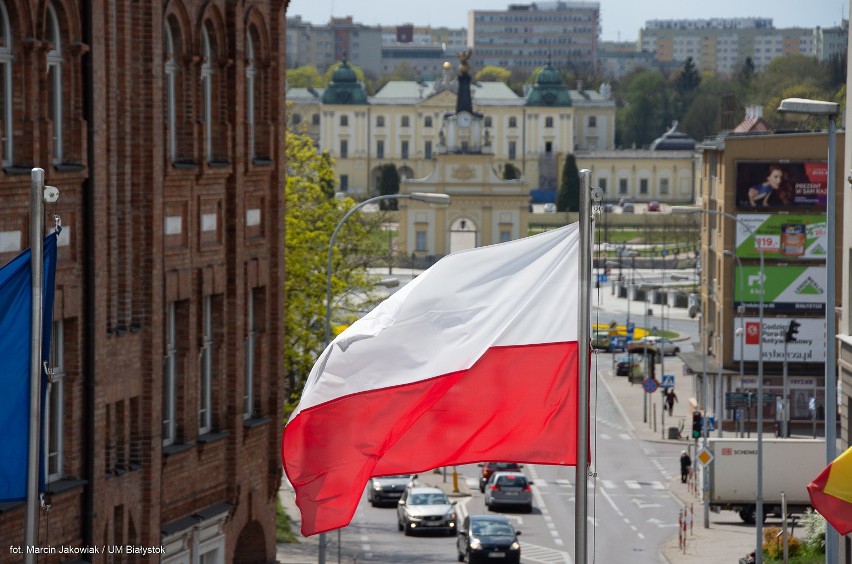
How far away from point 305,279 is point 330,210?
165 inches

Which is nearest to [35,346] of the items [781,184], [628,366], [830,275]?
[830,275]

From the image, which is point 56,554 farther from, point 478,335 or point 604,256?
point 604,256

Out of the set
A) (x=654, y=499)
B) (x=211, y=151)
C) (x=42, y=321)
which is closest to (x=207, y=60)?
(x=211, y=151)

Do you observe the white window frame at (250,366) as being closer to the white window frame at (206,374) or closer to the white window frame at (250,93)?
the white window frame at (206,374)

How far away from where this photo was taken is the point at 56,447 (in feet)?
74.2

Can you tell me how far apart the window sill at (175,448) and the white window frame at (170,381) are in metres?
0.08

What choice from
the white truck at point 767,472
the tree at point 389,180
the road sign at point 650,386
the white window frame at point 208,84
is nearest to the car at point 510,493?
the white truck at point 767,472

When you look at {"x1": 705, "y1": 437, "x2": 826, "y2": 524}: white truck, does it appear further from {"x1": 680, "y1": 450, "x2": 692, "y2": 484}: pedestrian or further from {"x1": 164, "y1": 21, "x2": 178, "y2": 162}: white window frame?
{"x1": 164, "y1": 21, "x2": 178, "y2": 162}: white window frame

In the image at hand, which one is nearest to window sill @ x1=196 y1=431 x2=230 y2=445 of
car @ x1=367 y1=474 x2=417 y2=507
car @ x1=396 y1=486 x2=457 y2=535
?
car @ x1=396 y1=486 x2=457 y2=535

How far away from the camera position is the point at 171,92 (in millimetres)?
25844

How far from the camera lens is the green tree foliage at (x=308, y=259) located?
48312 millimetres

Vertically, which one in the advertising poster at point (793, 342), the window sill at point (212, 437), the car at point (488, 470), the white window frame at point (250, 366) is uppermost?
the white window frame at point (250, 366)

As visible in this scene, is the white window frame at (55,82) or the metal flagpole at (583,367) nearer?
the metal flagpole at (583,367)

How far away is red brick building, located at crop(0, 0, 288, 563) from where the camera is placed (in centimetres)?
2236
